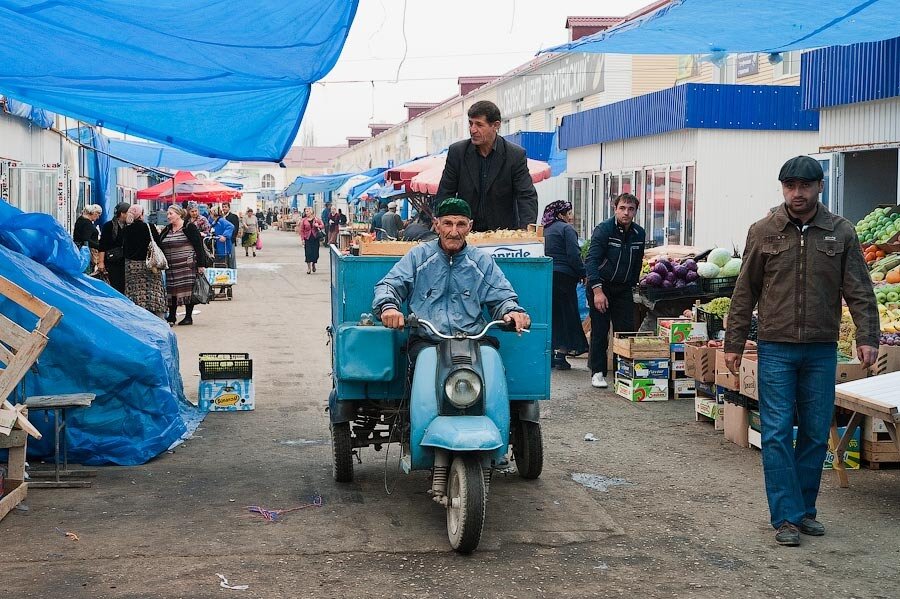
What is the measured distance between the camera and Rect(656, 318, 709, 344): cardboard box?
1064 cm

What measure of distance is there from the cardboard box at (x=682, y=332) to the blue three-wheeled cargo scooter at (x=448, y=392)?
12.2 ft

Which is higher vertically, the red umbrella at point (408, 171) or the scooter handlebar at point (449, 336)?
the red umbrella at point (408, 171)

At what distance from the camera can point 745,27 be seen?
8.24 m

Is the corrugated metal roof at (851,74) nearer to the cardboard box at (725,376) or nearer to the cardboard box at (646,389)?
the cardboard box at (646,389)

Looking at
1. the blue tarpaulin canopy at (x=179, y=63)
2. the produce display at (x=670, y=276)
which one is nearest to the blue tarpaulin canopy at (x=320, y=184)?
the produce display at (x=670, y=276)

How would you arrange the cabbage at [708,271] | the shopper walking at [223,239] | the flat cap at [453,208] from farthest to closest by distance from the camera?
the shopper walking at [223,239] → the cabbage at [708,271] → the flat cap at [453,208]

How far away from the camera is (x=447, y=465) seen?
5867mm

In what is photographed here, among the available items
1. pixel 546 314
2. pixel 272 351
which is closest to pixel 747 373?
pixel 546 314

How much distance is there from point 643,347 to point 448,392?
5.11 metres

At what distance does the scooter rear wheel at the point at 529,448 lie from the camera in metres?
7.22

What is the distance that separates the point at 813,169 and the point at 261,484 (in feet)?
13.0

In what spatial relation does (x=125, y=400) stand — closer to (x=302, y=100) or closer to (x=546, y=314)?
(x=302, y=100)

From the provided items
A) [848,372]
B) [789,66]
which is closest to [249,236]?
[789,66]

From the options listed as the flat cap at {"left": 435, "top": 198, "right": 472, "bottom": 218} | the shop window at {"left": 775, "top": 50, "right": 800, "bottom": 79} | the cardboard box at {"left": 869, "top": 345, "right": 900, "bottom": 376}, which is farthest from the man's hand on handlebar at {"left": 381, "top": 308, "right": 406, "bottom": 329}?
the shop window at {"left": 775, "top": 50, "right": 800, "bottom": 79}
